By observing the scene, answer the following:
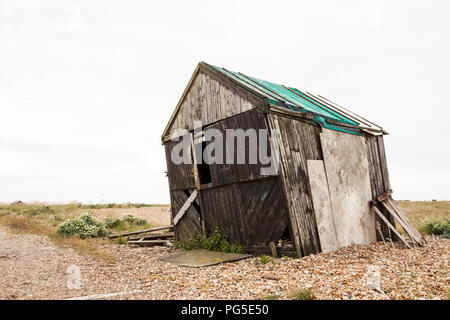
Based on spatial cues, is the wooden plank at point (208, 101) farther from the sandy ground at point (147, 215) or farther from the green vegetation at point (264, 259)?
the sandy ground at point (147, 215)

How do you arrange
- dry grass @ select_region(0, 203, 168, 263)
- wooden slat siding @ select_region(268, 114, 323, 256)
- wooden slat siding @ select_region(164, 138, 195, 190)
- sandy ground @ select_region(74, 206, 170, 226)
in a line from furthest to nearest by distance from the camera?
sandy ground @ select_region(74, 206, 170, 226), wooden slat siding @ select_region(164, 138, 195, 190), dry grass @ select_region(0, 203, 168, 263), wooden slat siding @ select_region(268, 114, 323, 256)

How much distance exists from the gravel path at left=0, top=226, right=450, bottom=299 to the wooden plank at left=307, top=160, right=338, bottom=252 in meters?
0.42

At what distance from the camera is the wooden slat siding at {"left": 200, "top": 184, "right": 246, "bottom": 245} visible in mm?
9922

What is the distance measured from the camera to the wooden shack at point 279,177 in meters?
8.95

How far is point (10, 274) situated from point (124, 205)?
21.2 m

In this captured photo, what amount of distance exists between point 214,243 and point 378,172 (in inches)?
273

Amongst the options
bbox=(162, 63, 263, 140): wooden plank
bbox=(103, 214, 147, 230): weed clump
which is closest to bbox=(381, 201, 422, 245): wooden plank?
bbox=(162, 63, 263, 140): wooden plank

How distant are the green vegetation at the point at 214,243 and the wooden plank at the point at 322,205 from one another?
242cm

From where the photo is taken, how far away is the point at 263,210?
926 centimetres

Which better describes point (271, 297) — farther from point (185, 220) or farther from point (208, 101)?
point (208, 101)

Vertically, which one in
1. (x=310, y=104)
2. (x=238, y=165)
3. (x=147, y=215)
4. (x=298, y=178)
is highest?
(x=310, y=104)

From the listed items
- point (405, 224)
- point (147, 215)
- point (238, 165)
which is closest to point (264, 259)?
point (238, 165)

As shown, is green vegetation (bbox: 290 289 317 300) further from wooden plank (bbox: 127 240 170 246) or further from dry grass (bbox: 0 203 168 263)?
wooden plank (bbox: 127 240 170 246)

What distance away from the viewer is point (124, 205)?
92.1ft
